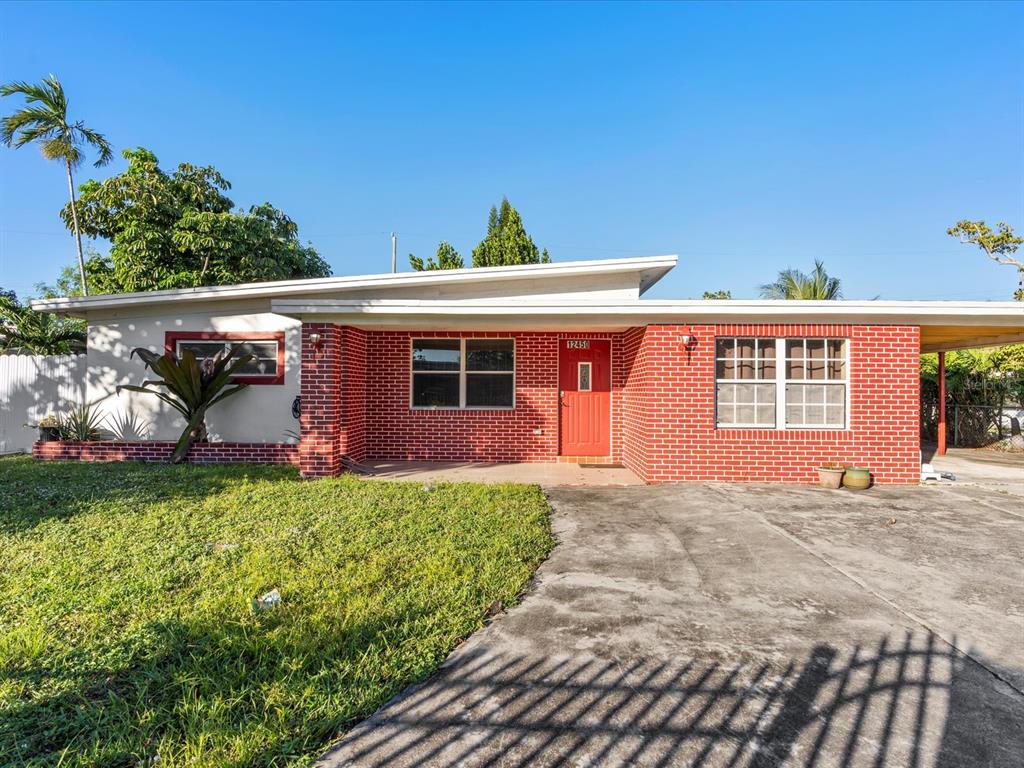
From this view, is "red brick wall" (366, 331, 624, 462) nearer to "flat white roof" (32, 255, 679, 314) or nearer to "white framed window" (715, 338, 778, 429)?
"flat white roof" (32, 255, 679, 314)

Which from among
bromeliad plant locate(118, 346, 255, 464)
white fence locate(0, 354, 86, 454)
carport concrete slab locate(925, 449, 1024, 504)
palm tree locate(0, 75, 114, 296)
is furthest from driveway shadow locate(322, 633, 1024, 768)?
palm tree locate(0, 75, 114, 296)

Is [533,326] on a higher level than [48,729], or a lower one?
higher

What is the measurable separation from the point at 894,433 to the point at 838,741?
679 centimetres

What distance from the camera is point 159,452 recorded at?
856cm

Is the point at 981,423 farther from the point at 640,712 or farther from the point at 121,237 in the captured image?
the point at 121,237

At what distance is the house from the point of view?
7273 mm

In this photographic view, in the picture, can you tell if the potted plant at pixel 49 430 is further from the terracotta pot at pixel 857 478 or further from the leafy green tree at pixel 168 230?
the terracotta pot at pixel 857 478

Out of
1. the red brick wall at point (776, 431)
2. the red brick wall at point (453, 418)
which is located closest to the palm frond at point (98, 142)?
the red brick wall at point (453, 418)

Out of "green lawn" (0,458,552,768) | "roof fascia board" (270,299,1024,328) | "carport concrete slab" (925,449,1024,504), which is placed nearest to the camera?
"green lawn" (0,458,552,768)

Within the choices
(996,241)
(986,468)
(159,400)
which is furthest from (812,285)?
(159,400)

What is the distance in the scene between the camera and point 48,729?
82.7 inches

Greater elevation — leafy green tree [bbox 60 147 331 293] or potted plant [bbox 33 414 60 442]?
leafy green tree [bbox 60 147 331 293]

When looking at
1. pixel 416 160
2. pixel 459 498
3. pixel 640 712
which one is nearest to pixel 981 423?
pixel 459 498

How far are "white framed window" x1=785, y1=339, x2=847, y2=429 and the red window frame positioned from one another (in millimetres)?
8390
